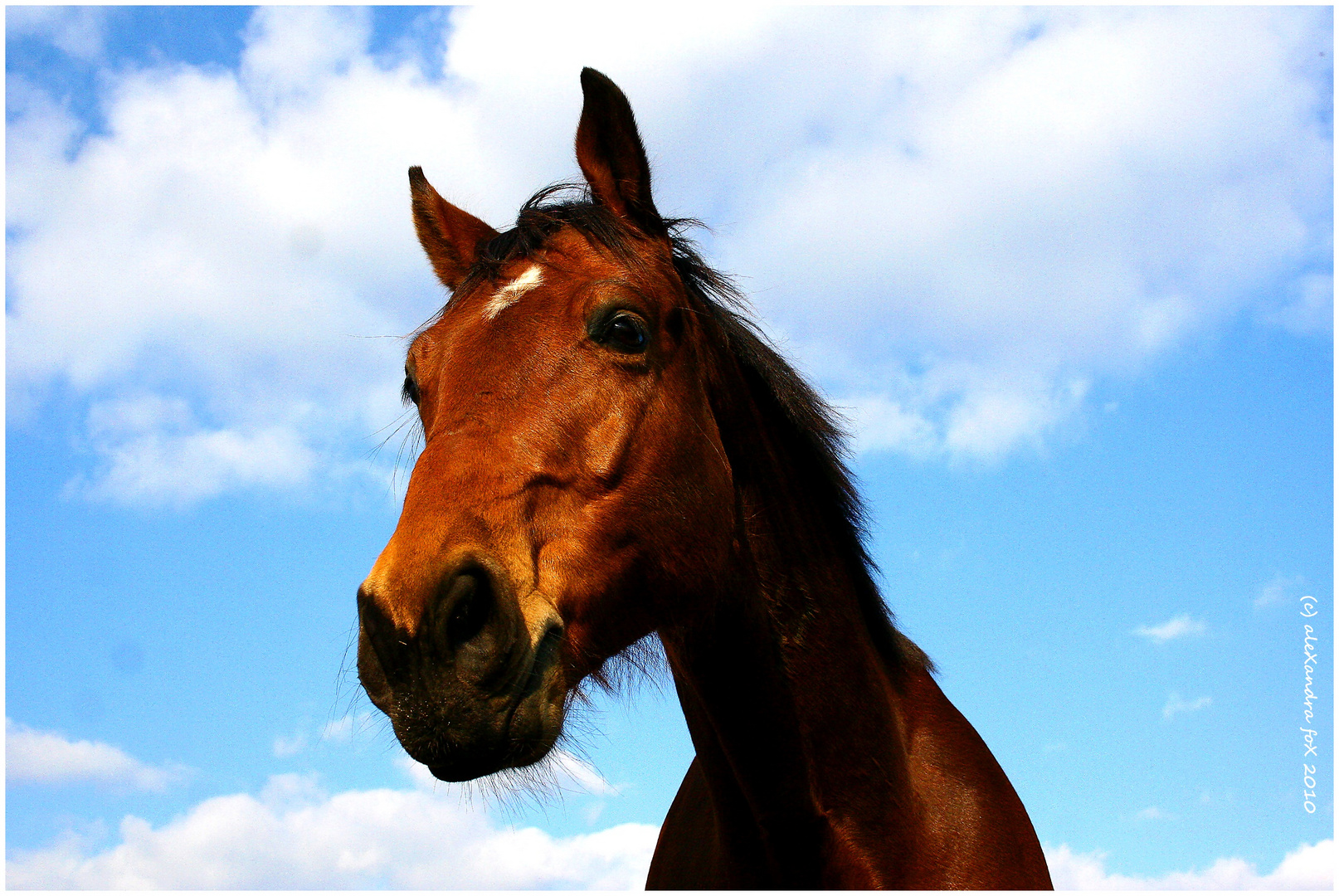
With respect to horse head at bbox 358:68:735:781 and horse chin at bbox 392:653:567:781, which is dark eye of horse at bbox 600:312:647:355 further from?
horse chin at bbox 392:653:567:781

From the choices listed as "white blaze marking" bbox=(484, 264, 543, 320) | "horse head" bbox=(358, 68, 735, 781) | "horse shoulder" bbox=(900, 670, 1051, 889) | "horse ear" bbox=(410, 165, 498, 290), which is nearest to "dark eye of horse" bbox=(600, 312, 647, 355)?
"horse head" bbox=(358, 68, 735, 781)

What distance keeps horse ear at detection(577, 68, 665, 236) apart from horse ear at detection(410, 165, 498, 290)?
63cm

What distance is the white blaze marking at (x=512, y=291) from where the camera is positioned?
124 inches

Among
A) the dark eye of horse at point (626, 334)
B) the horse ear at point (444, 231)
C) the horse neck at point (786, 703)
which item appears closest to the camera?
the dark eye of horse at point (626, 334)

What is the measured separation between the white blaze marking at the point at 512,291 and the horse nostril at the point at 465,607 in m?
1.13

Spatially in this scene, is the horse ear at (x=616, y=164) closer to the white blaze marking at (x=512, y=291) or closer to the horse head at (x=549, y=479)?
the horse head at (x=549, y=479)

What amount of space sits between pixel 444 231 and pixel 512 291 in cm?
122

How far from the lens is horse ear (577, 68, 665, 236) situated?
372 centimetres

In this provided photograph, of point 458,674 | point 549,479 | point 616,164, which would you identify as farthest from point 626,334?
point 458,674

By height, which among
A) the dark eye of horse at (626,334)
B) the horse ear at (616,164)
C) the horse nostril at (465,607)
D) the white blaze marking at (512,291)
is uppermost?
the horse ear at (616,164)

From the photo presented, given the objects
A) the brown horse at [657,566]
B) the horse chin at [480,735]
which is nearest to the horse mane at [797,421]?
the brown horse at [657,566]

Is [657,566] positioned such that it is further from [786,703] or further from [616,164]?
[616,164]

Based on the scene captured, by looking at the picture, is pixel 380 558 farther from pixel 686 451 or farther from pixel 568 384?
pixel 686 451

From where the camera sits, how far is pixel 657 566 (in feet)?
9.68
